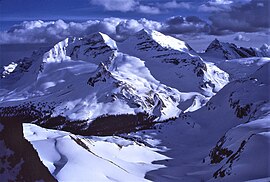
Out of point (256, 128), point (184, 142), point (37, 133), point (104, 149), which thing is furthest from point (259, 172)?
point (184, 142)

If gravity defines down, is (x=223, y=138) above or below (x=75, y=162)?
below

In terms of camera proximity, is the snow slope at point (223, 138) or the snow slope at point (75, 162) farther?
the snow slope at point (223, 138)

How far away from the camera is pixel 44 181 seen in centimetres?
5238

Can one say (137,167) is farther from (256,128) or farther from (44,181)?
(44,181)

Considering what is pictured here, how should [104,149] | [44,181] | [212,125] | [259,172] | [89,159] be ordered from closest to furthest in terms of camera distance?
[44,181] → [259,172] → [89,159] → [104,149] → [212,125]

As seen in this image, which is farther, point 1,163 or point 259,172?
point 259,172

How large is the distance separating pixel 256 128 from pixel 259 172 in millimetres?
25752

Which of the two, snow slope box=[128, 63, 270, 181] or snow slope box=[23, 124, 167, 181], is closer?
snow slope box=[23, 124, 167, 181]

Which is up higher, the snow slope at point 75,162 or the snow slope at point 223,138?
the snow slope at point 75,162

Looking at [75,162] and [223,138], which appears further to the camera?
[223,138]

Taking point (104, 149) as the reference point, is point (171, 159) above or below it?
below

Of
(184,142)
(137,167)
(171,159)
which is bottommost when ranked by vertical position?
(184,142)

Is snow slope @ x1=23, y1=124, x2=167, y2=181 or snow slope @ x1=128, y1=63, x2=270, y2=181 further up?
snow slope @ x1=23, y1=124, x2=167, y2=181

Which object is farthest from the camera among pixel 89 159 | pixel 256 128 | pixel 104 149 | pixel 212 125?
pixel 212 125
